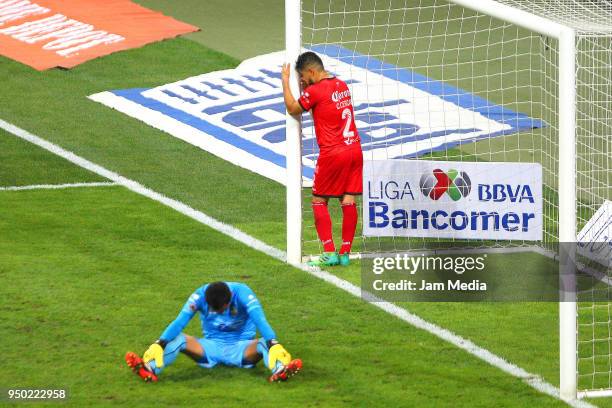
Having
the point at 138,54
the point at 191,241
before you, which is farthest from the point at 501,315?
the point at 138,54

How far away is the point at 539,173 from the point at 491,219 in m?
0.69

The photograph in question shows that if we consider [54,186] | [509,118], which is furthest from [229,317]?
[509,118]

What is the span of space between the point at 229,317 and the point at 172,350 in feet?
1.60

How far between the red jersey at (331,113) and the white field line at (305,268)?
4.08 feet

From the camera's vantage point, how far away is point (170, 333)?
34.2 feet

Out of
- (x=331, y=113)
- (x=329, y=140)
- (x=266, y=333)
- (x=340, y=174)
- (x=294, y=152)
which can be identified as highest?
(x=331, y=113)

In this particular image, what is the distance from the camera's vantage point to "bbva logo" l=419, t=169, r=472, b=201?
13.9 metres

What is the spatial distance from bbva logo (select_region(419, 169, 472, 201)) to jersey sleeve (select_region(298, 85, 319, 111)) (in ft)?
4.81

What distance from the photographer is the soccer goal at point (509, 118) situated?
10.3 metres

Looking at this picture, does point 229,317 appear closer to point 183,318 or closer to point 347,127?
point 183,318

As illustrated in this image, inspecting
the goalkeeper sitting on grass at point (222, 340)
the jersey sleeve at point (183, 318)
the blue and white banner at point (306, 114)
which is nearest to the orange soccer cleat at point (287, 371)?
the goalkeeper sitting on grass at point (222, 340)

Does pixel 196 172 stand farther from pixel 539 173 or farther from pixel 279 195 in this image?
pixel 539 173

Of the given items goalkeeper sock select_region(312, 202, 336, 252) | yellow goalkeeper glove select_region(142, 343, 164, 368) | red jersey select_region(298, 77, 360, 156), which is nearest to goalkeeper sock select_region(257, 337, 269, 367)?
yellow goalkeeper glove select_region(142, 343, 164, 368)

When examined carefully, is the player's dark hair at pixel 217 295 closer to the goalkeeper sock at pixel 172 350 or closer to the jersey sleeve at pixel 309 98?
the goalkeeper sock at pixel 172 350
